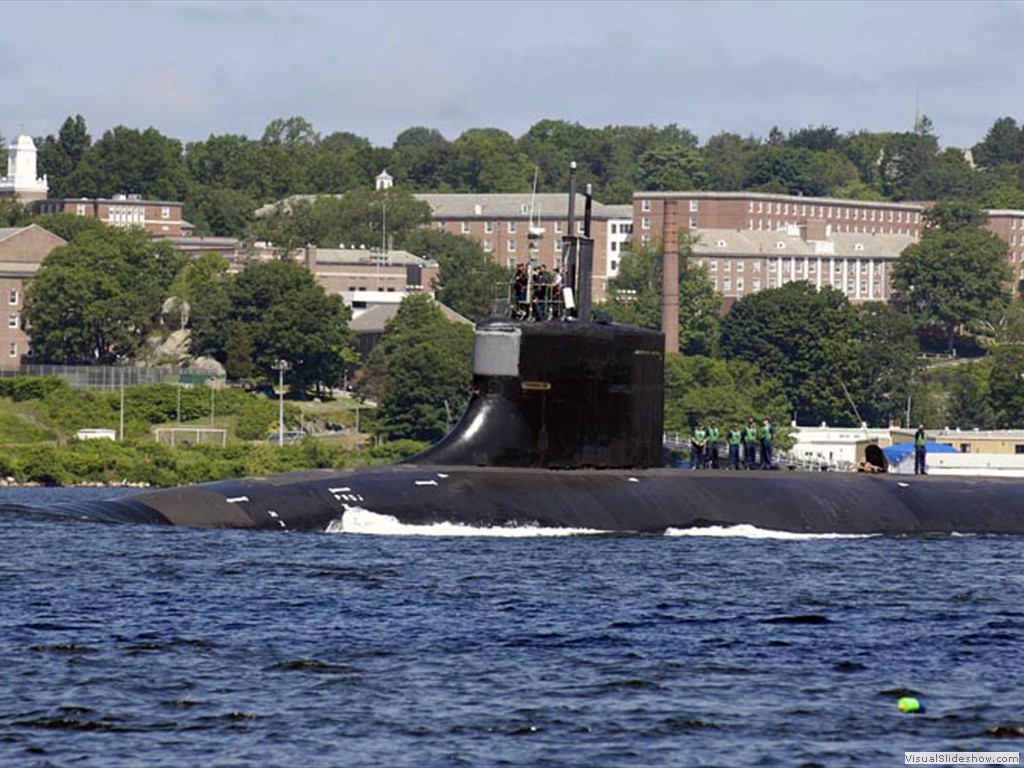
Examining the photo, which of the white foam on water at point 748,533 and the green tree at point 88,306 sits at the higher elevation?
the green tree at point 88,306

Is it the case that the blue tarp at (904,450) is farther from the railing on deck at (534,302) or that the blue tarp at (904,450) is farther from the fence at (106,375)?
the railing on deck at (534,302)

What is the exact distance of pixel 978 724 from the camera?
27.0 m

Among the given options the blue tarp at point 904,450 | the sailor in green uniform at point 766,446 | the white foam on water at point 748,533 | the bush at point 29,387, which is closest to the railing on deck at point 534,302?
the white foam on water at point 748,533

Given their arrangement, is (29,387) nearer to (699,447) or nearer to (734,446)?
(734,446)

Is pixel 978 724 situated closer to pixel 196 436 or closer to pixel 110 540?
pixel 110 540

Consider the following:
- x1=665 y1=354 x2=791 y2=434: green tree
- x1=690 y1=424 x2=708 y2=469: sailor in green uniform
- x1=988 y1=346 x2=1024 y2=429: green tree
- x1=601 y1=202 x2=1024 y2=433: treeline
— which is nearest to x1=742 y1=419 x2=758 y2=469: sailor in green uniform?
x1=690 y1=424 x2=708 y2=469: sailor in green uniform

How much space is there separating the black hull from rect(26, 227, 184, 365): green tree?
10547cm

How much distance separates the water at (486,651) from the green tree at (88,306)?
107748mm

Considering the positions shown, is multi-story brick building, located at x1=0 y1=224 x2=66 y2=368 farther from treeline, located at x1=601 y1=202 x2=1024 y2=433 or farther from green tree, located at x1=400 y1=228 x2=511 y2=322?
treeline, located at x1=601 y1=202 x2=1024 y2=433

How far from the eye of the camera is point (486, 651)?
3133cm

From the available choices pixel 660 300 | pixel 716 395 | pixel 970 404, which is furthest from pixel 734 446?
pixel 660 300

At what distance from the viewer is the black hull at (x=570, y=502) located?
1742 inches

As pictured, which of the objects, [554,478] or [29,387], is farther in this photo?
[29,387]

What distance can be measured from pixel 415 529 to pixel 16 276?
400 feet
